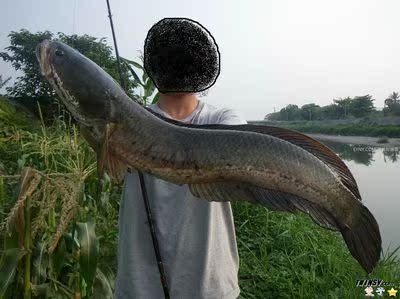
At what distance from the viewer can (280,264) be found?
415 cm

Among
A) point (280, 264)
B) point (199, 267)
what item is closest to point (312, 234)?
point (280, 264)

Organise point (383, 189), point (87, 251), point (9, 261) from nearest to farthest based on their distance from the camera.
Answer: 1. point (9, 261)
2. point (87, 251)
3. point (383, 189)

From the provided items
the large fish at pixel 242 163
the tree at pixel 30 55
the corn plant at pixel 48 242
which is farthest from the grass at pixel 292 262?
the tree at pixel 30 55

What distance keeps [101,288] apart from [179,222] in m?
1.08

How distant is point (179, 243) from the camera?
4.98 ft

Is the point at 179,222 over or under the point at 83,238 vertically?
over

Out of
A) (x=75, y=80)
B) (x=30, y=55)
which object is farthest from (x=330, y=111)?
(x=75, y=80)

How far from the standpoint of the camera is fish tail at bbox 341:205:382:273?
1271 mm

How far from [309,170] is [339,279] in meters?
2.98

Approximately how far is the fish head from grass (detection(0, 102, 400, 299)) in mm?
1158

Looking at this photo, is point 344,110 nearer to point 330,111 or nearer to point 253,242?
point 330,111

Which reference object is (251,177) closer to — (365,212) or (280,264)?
(365,212)

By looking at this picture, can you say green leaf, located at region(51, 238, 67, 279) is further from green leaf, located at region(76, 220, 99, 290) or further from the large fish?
the large fish

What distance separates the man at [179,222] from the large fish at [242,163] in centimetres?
27
